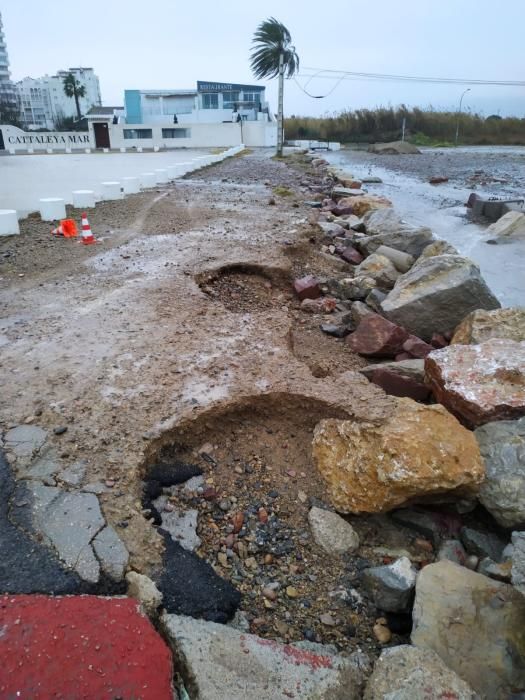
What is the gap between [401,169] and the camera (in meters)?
24.9

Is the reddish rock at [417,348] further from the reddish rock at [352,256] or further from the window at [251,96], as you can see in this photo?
the window at [251,96]

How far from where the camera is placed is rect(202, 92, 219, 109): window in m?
59.1

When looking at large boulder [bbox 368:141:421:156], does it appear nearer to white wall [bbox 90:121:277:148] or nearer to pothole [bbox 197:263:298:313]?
white wall [bbox 90:121:277:148]

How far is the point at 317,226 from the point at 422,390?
243 inches

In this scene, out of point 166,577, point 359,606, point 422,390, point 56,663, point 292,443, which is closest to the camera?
point 56,663

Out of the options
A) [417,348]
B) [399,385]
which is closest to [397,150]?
[417,348]

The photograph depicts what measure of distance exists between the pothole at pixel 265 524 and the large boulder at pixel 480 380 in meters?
0.82

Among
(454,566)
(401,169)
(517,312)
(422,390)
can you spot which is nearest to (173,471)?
(454,566)

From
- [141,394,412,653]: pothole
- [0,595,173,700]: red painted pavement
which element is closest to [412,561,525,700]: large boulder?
[141,394,412,653]: pothole

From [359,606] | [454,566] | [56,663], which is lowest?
[359,606]

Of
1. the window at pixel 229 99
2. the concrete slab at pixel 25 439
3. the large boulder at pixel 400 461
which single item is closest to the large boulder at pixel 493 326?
the large boulder at pixel 400 461

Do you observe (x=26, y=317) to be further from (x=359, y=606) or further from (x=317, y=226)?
(x=317, y=226)

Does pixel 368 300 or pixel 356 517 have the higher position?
pixel 368 300

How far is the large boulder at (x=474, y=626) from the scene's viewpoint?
210 centimetres
